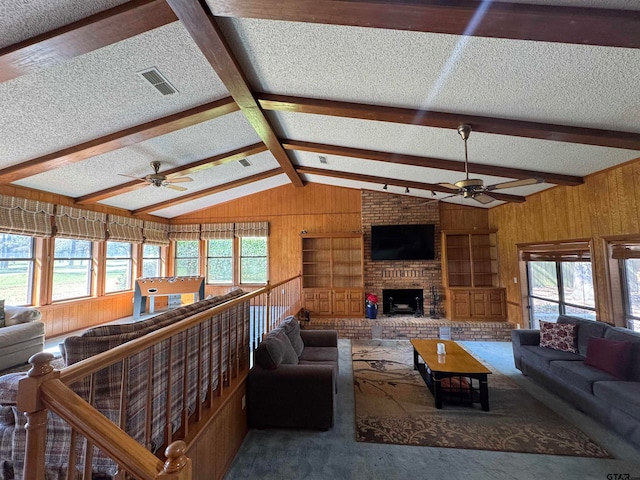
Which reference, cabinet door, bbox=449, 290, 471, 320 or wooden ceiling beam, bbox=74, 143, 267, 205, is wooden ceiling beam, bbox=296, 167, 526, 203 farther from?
cabinet door, bbox=449, 290, 471, 320

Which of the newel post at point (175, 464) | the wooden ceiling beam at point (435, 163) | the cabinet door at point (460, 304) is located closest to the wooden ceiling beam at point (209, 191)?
the wooden ceiling beam at point (435, 163)

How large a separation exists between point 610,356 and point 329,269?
5008 millimetres

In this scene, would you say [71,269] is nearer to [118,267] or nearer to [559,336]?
[118,267]

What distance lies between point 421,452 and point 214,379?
1885 mm

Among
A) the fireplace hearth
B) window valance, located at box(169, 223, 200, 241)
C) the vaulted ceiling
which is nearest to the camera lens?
the vaulted ceiling

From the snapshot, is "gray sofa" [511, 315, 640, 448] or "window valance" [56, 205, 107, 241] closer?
"gray sofa" [511, 315, 640, 448]

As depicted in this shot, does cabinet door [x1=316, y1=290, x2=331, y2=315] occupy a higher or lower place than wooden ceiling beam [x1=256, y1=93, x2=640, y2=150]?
lower

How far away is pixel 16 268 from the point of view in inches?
188

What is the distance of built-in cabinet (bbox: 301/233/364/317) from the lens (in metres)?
6.58

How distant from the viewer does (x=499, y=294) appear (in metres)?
5.97

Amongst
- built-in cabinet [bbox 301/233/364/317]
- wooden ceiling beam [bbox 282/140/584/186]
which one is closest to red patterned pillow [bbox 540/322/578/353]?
wooden ceiling beam [bbox 282/140/584/186]

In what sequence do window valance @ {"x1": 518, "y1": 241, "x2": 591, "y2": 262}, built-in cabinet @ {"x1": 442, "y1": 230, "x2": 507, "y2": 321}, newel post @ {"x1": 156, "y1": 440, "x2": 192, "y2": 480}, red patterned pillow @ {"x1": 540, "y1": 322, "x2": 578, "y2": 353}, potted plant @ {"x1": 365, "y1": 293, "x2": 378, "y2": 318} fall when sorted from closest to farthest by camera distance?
newel post @ {"x1": 156, "y1": 440, "x2": 192, "y2": 480} < red patterned pillow @ {"x1": 540, "y1": 322, "x2": 578, "y2": 353} < window valance @ {"x1": 518, "y1": 241, "x2": 591, "y2": 262} < built-in cabinet @ {"x1": 442, "y1": 230, "x2": 507, "y2": 321} < potted plant @ {"x1": 365, "y1": 293, "x2": 378, "y2": 318}

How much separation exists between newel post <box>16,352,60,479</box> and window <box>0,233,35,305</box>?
18.0 ft

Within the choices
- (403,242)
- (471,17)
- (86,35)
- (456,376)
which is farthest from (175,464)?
(403,242)
